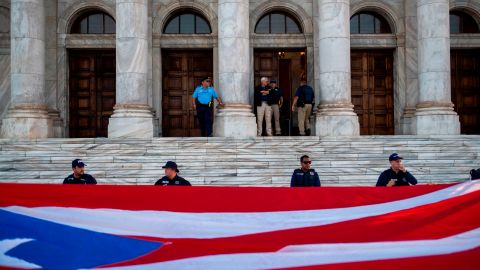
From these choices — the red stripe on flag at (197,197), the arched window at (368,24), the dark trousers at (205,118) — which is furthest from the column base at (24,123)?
the arched window at (368,24)

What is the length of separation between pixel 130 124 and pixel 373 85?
1299 centimetres

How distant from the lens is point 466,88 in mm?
29516

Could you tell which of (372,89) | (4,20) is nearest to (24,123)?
(4,20)

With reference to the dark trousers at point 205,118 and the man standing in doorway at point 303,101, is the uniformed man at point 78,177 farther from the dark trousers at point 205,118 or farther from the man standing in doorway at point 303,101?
the man standing in doorway at point 303,101

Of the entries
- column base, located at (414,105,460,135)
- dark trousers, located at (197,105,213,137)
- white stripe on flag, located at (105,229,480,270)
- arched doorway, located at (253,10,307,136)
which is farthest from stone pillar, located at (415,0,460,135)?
white stripe on flag, located at (105,229,480,270)

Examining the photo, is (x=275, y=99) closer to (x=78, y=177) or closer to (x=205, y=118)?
(x=205, y=118)

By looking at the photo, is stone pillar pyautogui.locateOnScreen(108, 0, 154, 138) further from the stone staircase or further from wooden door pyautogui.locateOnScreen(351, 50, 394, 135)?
wooden door pyautogui.locateOnScreen(351, 50, 394, 135)

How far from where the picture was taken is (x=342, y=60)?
2377 centimetres

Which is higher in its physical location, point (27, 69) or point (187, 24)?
point (187, 24)

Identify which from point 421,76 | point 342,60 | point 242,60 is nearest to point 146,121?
point 242,60

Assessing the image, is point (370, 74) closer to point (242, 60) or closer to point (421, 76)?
point (421, 76)

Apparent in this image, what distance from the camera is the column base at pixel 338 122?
23250mm

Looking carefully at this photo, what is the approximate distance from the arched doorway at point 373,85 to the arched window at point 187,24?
762 cm

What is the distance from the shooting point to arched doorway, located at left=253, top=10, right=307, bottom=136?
93.1 ft
